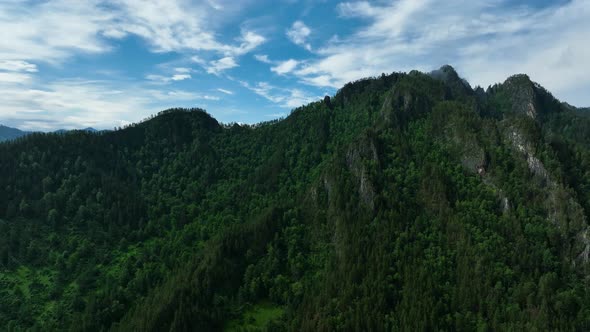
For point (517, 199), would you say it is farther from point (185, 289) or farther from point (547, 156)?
point (185, 289)

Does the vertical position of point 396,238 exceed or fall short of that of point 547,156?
it falls short

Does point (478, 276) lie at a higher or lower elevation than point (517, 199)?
lower

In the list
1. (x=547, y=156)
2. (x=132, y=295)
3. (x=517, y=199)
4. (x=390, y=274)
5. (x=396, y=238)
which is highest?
(x=547, y=156)

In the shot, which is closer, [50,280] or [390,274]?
[390,274]

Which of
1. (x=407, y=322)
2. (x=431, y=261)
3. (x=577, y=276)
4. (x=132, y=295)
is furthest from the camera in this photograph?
(x=132, y=295)

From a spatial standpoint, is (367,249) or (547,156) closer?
(367,249)

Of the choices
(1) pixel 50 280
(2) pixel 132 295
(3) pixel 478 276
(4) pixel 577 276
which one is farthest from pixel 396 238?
(1) pixel 50 280

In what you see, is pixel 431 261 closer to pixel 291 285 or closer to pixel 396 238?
pixel 396 238

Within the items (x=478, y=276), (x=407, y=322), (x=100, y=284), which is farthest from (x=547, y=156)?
(x=100, y=284)

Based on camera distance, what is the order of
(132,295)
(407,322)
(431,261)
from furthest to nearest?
(132,295) < (431,261) < (407,322)
